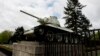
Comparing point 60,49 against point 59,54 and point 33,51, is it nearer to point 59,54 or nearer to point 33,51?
point 59,54

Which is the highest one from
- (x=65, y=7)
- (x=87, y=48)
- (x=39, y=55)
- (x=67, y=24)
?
(x=65, y=7)

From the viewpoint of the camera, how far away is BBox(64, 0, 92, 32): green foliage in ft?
114

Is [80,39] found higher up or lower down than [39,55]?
higher up

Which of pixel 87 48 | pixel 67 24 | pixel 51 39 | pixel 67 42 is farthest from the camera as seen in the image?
pixel 67 24

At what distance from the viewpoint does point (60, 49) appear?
4.58 meters

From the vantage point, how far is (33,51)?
4566 mm

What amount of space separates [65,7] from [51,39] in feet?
111

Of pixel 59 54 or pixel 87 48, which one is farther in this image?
pixel 59 54

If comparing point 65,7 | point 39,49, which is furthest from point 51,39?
point 65,7

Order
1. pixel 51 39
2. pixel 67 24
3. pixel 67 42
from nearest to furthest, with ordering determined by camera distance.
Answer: pixel 67 42
pixel 51 39
pixel 67 24

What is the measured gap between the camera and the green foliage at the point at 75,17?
34844 mm

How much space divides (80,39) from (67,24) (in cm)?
3240

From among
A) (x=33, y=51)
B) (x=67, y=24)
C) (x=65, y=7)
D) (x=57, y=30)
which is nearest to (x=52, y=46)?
(x=33, y=51)

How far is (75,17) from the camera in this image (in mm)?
35594
